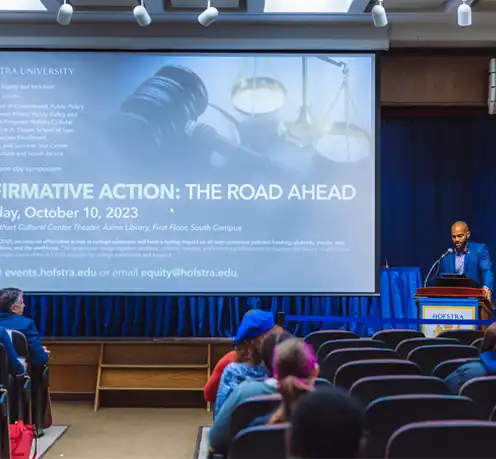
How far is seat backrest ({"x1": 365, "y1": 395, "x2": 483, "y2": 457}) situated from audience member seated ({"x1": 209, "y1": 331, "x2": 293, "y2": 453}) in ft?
1.31

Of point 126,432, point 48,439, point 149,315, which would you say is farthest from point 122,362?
point 48,439

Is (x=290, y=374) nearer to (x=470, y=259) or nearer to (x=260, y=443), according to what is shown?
(x=260, y=443)

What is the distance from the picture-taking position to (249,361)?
3.16 meters

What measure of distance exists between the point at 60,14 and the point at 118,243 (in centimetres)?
192

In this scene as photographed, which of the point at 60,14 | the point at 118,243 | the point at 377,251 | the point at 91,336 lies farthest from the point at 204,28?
the point at 91,336

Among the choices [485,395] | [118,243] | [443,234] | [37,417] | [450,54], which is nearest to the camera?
[485,395]

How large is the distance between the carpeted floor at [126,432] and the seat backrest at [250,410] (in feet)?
8.49

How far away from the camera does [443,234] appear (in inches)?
357

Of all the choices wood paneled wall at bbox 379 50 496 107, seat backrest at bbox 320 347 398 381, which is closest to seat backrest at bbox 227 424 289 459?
seat backrest at bbox 320 347 398 381

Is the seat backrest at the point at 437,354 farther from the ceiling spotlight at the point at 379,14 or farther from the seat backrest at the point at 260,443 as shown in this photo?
the ceiling spotlight at the point at 379,14

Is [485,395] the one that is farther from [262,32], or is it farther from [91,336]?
[91,336]

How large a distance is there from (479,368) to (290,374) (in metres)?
1.24

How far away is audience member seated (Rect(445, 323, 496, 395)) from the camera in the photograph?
10.3 ft

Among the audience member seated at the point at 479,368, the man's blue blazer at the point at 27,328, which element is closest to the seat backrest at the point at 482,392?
the audience member seated at the point at 479,368
